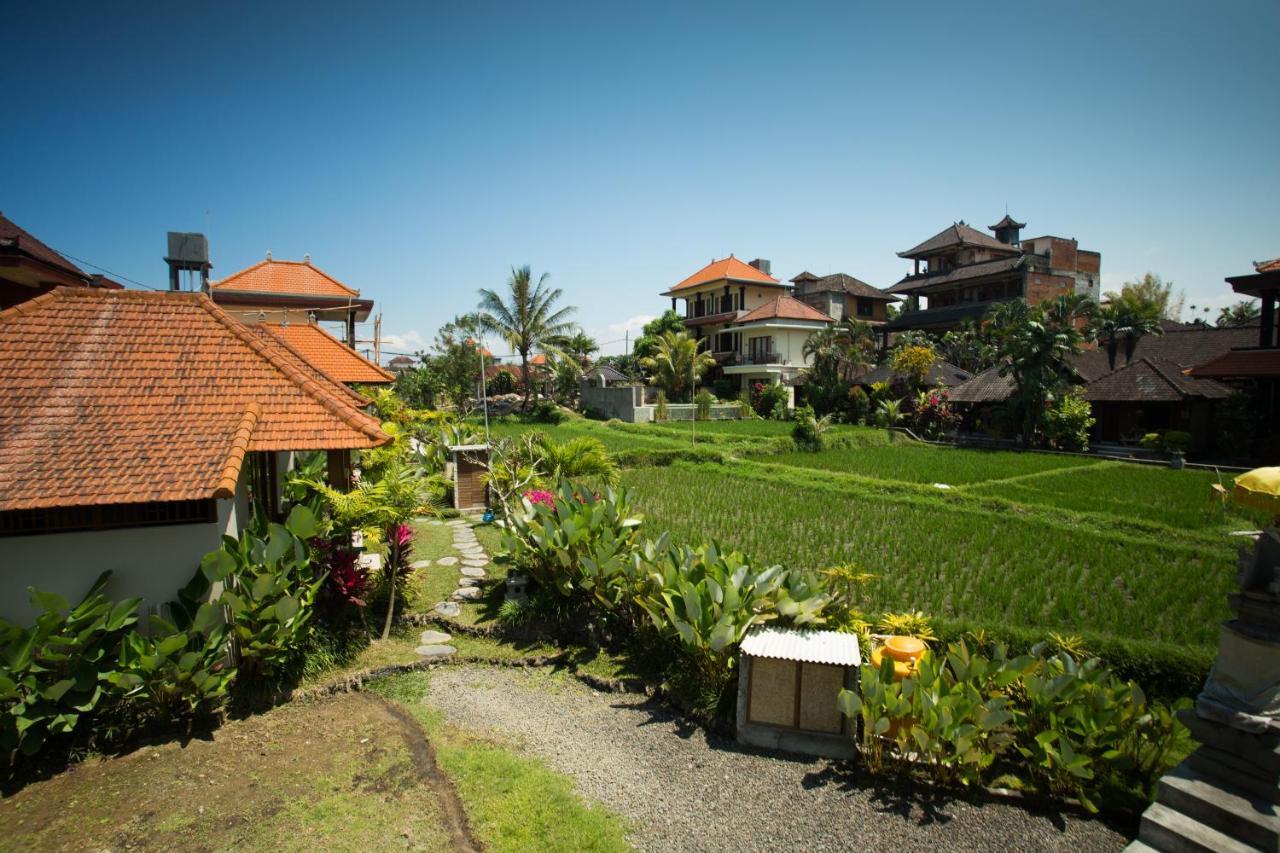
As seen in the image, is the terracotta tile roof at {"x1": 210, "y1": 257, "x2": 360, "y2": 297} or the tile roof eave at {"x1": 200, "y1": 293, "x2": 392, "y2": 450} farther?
the terracotta tile roof at {"x1": 210, "y1": 257, "x2": 360, "y2": 297}

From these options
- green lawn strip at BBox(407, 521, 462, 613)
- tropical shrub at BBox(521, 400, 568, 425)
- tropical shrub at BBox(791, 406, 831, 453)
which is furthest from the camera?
tropical shrub at BBox(521, 400, 568, 425)

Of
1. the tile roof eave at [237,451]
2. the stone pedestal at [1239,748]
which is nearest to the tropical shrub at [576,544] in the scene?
the tile roof eave at [237,451]

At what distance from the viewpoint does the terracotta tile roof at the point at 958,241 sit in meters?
40.7

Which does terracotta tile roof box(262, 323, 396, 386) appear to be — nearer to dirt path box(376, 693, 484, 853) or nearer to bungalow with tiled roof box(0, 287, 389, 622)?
bungalow with tiled roof box(0, 287, 389, 622)

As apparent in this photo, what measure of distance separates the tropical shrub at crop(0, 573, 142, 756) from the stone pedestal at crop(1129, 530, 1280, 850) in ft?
25.3

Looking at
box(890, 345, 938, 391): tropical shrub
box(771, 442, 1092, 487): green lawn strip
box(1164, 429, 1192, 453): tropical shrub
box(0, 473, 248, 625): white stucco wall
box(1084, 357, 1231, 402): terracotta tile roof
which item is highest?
box(890, 345, 938, 391): tropical shrub

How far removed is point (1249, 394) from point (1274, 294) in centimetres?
468

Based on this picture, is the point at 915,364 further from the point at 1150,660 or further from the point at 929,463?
the point at 1150,660

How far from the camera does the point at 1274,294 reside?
18.5m

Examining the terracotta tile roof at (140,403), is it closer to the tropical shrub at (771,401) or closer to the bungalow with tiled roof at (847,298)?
the tropical shrub at (771,401)

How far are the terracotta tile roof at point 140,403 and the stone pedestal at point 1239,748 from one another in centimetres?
713

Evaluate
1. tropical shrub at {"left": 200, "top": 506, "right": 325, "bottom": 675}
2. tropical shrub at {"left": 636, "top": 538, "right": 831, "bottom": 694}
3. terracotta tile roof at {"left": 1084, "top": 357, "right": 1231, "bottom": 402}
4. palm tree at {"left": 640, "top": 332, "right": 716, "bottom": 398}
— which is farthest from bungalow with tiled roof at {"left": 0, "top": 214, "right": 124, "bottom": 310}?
terracotta tile roof at {"left": 1084, "top": 357, "right": 1231, "bottom": 402}

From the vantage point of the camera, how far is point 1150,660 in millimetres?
6469

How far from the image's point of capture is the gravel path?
4.54 meters
